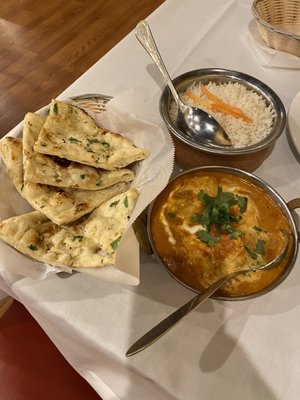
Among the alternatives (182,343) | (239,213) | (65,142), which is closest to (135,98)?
(65,142)

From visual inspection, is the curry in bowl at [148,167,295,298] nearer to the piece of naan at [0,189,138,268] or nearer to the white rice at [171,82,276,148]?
the piece of naan at [0,189,138,268]

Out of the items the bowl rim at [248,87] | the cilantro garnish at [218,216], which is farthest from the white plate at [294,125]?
the cilantro garnish at [218,216]

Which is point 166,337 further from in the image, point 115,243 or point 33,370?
point 33,370

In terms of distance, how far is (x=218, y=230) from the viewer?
0.93 meters

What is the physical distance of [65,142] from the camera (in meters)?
0.99

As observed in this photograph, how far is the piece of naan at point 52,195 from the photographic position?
884 millimetres

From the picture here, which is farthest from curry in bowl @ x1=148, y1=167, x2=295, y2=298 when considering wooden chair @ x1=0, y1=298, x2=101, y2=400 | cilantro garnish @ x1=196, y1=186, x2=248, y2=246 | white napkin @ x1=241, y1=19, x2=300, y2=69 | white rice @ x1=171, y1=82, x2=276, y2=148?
white napkin @ x1=241, y1=19, x2=300, y2=69

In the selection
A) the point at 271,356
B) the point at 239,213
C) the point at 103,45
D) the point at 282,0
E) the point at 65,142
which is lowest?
the point at 103,45

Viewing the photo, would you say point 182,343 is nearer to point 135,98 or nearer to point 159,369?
point 159,369

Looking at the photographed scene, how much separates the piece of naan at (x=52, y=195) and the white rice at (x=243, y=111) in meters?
0.41

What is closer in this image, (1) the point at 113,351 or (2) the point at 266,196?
(1) the point at 113,351

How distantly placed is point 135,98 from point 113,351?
670 millimetres

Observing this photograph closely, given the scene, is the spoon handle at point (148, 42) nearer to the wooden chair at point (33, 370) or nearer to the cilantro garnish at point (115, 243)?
the cilantro garnish at point (115, 243)

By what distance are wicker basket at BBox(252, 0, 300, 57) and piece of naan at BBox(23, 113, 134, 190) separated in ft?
2.87
